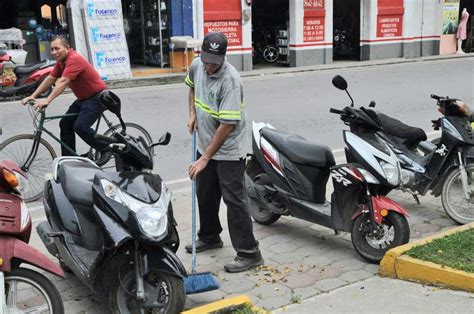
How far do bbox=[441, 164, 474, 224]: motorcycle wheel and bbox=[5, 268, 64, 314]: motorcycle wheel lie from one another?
3.71 metres

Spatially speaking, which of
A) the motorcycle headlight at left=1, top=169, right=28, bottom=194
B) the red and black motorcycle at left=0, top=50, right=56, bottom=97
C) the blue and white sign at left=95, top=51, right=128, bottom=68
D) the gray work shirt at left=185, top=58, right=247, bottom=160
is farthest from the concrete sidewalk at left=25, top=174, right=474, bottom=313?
the blue and white sign at left=95, top=51, right=128, bottom=68

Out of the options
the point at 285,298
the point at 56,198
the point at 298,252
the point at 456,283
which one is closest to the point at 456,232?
the point at 456,283

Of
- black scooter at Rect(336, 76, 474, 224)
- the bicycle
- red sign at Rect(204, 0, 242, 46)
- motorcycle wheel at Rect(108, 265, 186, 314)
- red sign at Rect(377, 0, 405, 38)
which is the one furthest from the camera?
red sign at Rect(377, 0, 405, 38)

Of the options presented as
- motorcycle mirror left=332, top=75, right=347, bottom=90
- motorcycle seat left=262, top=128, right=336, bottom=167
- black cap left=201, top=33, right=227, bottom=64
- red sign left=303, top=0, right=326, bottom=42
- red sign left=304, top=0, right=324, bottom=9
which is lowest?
motorcycle seat left=262, top=128, right=336, bottom=167

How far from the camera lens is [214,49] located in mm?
4266

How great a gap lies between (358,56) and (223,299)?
66.9 ft

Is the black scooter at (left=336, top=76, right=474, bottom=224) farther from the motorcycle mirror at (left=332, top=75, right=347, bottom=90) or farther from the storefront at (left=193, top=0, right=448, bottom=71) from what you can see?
the storefront at (left=193, top=0, right=448, bottom=71)

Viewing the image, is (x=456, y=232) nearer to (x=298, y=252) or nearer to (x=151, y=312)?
(x=298, y=252)

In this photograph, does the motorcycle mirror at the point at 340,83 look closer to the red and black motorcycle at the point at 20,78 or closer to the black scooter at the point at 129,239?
the black scooter at the point at 129,239

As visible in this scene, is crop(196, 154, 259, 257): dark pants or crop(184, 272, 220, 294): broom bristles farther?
crop(196, 154, 259, 257): dark pants

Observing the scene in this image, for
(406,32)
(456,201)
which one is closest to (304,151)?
(456,201)

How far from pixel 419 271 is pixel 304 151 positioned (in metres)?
1.38

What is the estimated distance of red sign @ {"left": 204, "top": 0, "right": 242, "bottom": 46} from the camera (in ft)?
59.7

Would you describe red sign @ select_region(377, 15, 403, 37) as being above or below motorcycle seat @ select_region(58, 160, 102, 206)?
above
